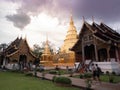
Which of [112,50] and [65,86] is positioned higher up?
[112,50]

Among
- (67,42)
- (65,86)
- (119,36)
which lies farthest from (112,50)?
(67,42)

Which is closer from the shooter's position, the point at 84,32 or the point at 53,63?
the point at 84,32

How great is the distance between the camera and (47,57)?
137 feet

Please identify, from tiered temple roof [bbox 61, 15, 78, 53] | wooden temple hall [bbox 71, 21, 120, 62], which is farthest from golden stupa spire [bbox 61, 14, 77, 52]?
wooden temple hall [bbox 71, 21, 120, 62]

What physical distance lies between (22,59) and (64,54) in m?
10.4

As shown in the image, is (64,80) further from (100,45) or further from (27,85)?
(100,45)

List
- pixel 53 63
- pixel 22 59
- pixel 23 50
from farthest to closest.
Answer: pixel 53 63 < pixel 22 59 < pixel 23 50

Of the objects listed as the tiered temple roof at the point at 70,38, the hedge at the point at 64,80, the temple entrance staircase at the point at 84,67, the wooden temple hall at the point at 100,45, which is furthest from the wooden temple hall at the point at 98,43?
the tiered temple roof at the point at 70,38

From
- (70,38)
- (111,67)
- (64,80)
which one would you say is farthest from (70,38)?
(64,80)

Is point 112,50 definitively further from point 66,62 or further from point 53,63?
point 53,63

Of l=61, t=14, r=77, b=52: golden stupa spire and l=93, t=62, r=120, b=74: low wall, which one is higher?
l=61, t=14, r=77, b=52: golden stupa spire

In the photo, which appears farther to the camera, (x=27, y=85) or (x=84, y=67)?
(x=84, y=67)

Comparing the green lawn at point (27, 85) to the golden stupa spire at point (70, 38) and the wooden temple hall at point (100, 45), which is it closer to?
the wooden temple hall at point (100, 45)

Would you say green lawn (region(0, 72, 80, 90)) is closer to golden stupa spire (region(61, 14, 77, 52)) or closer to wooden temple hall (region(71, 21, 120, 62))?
wooden temple hall (region(71, 21, 120, 62))
